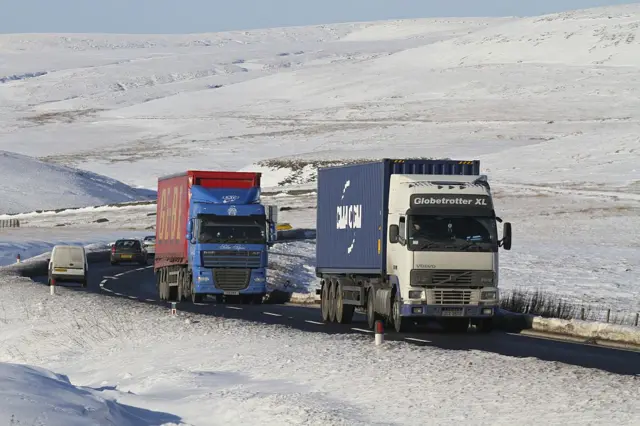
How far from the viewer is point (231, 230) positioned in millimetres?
41250

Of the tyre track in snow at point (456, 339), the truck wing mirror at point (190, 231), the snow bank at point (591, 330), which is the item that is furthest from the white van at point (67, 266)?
the snow bank at point (591, 330)

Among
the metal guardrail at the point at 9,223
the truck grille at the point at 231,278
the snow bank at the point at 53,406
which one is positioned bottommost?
the snow bank at the point at 53,406

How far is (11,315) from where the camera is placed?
35719 millimetres

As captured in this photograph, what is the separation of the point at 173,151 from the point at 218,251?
130 m

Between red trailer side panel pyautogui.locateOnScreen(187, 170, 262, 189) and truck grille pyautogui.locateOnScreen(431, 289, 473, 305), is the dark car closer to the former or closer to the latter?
red trailer side panel pyautogui.locateOnScreen(187, 170, 262, 189)

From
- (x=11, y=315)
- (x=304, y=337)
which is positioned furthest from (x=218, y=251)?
(x=304, y=337)

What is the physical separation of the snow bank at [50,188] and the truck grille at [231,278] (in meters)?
86.2

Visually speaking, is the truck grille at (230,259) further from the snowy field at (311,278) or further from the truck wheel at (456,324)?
the truck wheel at (456,324)

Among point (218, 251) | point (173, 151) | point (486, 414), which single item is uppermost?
point (173, 151)

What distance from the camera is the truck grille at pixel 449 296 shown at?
2711 cm

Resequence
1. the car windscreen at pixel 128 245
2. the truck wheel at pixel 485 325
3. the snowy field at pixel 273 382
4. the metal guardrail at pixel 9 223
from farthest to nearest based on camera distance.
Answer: the metal guardrail at pixel 9 223 → the car windscreen at pixel 128 245 → the truck wheel at pixel 485 325 → the snowy field at pixel 273 382

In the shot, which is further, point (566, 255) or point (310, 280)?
point (566, 255)

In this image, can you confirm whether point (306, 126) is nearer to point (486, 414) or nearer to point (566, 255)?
point (566, 255)

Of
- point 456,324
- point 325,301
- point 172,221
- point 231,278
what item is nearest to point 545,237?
point 172,221
